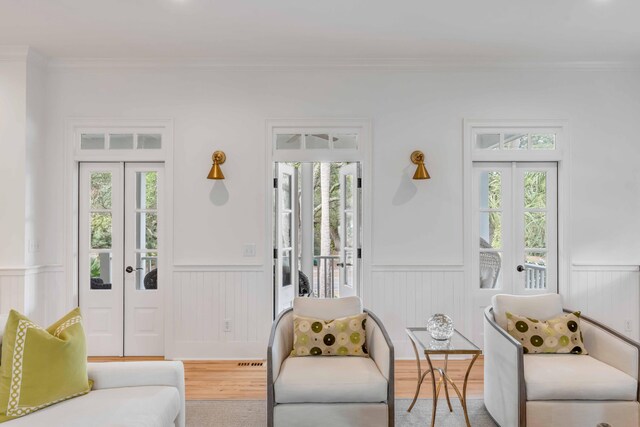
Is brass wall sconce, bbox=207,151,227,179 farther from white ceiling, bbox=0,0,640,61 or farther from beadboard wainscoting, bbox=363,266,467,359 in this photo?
beadboard wainscoting, bbox=363,266,467,359

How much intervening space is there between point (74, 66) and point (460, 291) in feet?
14.3

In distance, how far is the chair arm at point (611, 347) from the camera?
2.75m

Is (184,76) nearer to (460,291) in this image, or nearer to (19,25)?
(19,25)

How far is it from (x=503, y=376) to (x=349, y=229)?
243 cm

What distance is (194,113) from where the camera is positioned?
14.8ft

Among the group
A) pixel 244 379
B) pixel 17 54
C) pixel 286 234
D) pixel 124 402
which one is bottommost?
pixel 244 379

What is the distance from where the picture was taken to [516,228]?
4598 mm

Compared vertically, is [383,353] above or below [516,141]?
below

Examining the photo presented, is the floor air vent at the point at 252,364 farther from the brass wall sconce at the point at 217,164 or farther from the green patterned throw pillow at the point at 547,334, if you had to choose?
the green patterned throw pillow at the point at 547,334

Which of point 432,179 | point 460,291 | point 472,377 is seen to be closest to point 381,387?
point 472,377

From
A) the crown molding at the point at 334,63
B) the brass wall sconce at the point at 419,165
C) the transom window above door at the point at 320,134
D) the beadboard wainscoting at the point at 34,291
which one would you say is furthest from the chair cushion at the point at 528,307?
the beadboard wainscoting at the point at 34,291

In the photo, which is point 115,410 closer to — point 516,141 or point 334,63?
point 334,63

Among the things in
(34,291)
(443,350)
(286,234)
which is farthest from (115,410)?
(286,234)

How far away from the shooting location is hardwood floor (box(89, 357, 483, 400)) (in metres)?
3.60
